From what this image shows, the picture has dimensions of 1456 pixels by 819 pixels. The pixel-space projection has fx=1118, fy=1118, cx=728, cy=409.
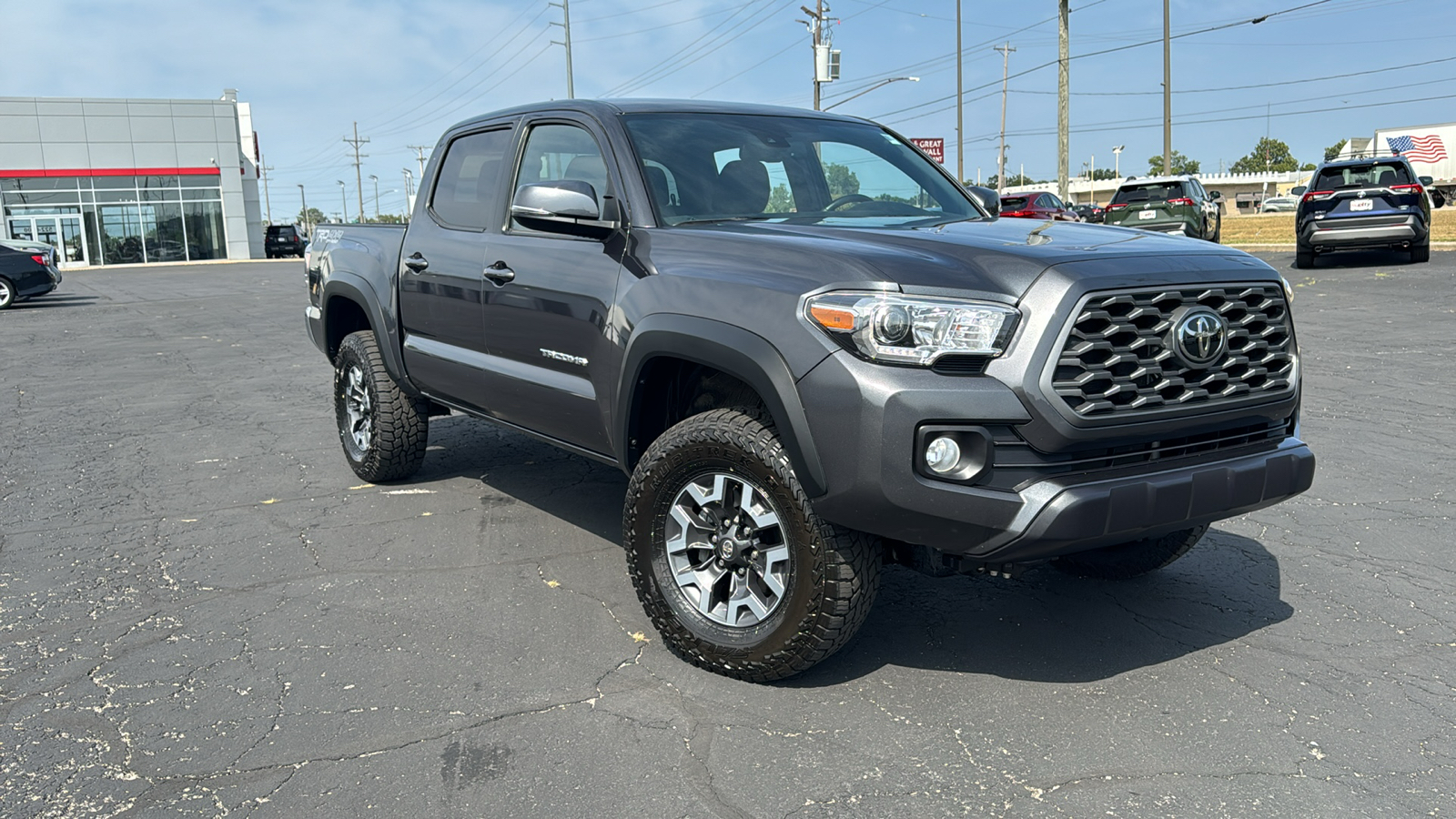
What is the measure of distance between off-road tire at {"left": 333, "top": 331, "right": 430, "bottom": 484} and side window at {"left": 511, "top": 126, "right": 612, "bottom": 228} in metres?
1.58

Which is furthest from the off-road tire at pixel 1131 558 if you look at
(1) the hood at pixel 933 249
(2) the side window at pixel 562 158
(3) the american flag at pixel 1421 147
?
(3) the american flag at pixel 1421 147

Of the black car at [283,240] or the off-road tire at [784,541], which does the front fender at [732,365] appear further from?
the black car at [283,240]

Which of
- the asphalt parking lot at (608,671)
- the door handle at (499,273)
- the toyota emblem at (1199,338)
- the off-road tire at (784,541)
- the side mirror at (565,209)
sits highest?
the side mirror at (565,209)

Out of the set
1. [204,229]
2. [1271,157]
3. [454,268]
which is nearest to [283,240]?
[204,229]

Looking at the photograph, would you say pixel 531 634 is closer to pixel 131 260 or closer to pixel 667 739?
pixel 667 739

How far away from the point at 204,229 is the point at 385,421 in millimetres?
51600

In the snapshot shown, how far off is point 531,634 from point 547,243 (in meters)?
1.51

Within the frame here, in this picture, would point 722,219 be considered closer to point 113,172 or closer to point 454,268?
point 454,268

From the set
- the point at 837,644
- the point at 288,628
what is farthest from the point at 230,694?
the point at 837,644

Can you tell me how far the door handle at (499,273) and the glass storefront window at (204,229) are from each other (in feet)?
172

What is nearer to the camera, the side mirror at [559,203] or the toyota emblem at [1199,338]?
the toyota emblem at [1199,338]

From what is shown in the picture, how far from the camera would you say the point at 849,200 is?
462 centimetres

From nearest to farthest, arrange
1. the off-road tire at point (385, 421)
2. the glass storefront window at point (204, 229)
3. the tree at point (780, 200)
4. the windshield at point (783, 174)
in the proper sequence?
the windshield at point (783, 174)
the tree at point (780, 200)
the off-road tire at point (385, 421)
the glass storefront window at point (204, 229)

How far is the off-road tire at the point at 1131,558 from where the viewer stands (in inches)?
166
